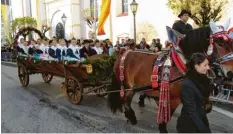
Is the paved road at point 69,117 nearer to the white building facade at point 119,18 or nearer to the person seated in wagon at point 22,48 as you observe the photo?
the person seated in wagon at point 22,48

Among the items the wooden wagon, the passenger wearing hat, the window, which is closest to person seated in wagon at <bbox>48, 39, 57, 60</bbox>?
the wooden wagon

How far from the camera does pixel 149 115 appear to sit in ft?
21.0

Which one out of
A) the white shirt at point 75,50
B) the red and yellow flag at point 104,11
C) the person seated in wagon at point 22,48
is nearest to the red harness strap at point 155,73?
the white shirt at point 75,50

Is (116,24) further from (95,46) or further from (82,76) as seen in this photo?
(82,76)

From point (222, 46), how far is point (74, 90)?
12.9ft

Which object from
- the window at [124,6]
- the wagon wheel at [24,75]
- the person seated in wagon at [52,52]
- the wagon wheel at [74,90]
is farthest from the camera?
the window at [124,6]

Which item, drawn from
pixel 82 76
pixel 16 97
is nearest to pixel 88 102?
pixel 82 76

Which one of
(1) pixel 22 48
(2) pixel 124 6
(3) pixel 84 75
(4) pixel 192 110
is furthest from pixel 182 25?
(2) pixel 124 6

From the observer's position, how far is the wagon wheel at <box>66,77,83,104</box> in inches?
289

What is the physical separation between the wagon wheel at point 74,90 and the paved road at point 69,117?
0.16 metres

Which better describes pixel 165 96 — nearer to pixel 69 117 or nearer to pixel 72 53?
pixel 69 117

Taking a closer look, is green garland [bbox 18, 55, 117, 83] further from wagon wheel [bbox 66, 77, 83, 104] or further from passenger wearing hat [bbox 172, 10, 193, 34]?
passenger wearing hat [bbox 172, 10, 193, 34]

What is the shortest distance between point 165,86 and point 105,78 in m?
2.83

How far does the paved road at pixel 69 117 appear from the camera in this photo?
558 centimetres
